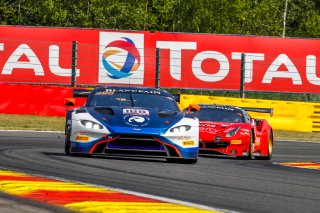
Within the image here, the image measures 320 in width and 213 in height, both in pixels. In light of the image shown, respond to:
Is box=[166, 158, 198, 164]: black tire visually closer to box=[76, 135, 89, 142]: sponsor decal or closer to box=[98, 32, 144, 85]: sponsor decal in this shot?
box=[76, 135, 89, 142]: sponsor decal

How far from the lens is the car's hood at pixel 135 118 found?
50.2 ft

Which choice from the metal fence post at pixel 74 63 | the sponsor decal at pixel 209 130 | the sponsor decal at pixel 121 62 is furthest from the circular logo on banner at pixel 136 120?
the sponsor decal at pixel 121 62

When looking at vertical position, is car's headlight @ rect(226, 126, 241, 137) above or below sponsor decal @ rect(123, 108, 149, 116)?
below

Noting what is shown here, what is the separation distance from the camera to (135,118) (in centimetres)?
1551

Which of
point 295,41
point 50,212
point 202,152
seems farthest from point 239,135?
point 295,41

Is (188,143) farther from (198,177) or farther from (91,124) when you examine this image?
(198,177)

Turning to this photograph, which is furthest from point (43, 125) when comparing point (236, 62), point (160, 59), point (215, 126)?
point (215, 126)

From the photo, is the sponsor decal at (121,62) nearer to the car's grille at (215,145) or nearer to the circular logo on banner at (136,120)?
the car's grille at (215,145)

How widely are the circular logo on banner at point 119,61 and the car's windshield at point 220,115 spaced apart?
1190cm

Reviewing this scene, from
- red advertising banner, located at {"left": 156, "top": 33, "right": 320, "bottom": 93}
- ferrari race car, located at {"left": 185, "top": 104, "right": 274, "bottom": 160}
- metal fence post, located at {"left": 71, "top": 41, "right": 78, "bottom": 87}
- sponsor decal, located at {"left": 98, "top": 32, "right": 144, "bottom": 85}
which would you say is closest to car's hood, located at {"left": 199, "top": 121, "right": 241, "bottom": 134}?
ferrari race car, located at {"left": 185, "top": 104, "right": 274, "bottom": 160}

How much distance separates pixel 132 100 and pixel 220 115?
11.2 feet

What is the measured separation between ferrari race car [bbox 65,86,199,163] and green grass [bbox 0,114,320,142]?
11.0 meters

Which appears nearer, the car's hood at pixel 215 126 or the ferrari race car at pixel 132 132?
the ferrari race car at pixel 132 132

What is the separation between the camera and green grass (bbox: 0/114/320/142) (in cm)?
2736
